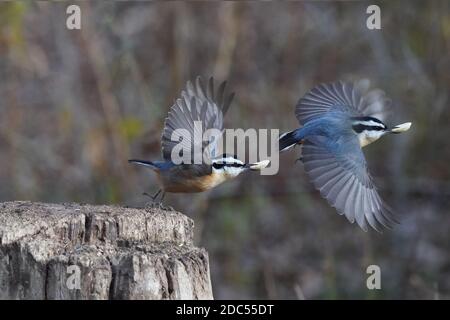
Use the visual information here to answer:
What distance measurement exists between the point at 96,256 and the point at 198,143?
4.28 ft

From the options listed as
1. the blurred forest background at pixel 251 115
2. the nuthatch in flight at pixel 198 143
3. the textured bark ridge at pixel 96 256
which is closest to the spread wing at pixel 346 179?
the nuthatch in flight at pixel 198 143

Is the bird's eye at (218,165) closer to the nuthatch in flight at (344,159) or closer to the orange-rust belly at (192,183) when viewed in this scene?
the orange-rust belly at (192,183)

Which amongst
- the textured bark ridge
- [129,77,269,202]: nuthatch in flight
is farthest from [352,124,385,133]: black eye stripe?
the textured bark ridge

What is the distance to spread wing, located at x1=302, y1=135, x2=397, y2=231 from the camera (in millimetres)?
4332

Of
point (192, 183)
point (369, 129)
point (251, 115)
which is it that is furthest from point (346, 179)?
point (251, 115)

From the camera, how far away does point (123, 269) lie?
9.96 ft

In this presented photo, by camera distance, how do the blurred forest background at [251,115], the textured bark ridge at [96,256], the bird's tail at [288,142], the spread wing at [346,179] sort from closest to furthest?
the textured bark ridge at [96,256] → the spread wing at [346,179] → the bird's tail at [288,142] → the blurred forest background at [251,115]

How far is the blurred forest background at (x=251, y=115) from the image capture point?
23.5 feet

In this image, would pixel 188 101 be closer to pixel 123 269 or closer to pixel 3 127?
pixel 123 269

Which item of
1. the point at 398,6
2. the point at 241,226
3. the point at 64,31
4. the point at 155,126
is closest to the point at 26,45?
the point at 64,31

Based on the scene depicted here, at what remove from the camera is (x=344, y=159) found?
4.52 m

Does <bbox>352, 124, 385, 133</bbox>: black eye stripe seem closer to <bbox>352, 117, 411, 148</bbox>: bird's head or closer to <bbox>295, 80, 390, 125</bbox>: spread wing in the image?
<bbox>352, 117, 411, 148</bbox>: bird's head
